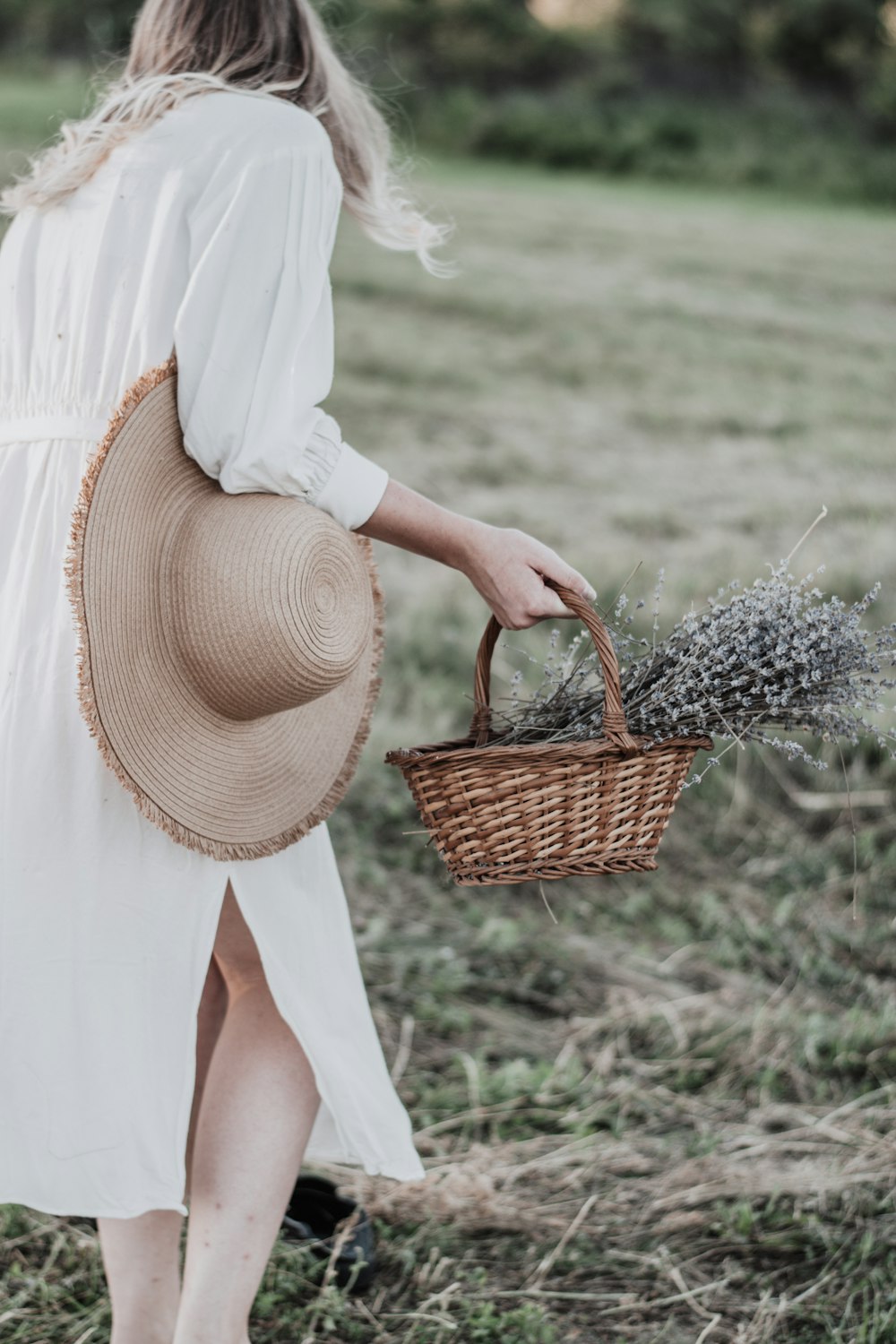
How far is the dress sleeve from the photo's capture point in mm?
1458

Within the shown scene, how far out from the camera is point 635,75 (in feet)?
20.7

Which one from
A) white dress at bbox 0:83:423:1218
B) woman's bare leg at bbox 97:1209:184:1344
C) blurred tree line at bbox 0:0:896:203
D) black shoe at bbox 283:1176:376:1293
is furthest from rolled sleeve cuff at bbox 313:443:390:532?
blurred tree line at bbox 0:0:896:203

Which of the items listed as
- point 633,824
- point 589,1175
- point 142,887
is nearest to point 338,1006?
point 142,887

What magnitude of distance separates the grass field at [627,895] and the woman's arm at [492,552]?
1150mm

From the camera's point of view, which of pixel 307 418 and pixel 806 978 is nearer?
pixel 307 418

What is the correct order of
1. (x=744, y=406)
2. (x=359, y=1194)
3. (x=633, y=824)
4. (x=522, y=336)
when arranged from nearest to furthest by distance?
1. (x=633, y=824)
2. (x=359, y=1194)
3. (x=744, y=406)
4. (x=522, y=336)

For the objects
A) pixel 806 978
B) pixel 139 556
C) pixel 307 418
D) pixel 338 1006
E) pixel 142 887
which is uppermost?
pixel 307 418

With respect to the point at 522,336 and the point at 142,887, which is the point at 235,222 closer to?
the point at 142,887

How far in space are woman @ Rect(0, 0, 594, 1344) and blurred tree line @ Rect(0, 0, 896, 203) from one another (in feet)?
15.0

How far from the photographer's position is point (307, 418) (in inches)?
59.3

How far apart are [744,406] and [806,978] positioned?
264 centimetres

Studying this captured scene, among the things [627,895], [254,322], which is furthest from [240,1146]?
[627,895]

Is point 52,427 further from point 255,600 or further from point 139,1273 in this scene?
point 139,1273

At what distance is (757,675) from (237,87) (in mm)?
930
